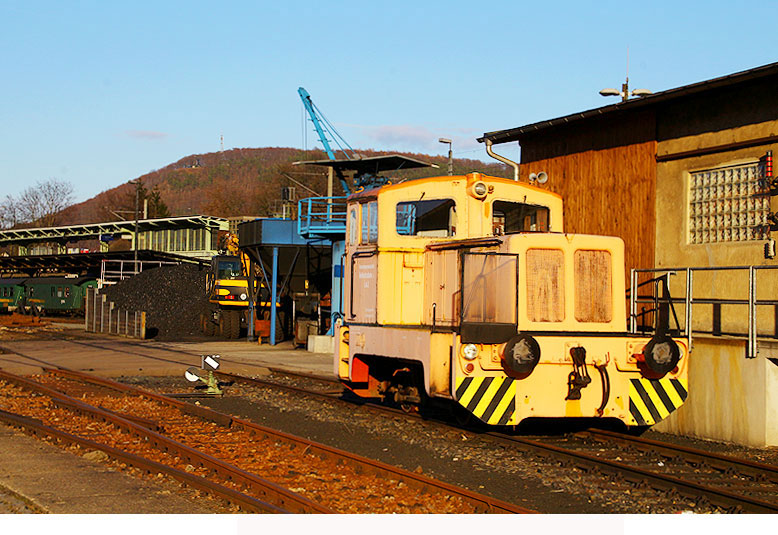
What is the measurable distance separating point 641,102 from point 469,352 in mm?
5341

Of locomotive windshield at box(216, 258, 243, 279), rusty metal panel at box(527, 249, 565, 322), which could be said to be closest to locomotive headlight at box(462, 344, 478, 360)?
rusty metal panel at box(527, 249, 565, 322)

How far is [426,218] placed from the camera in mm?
10422

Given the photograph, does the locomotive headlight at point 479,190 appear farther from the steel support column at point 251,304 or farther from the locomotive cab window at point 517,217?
the steel support column at point 251,304

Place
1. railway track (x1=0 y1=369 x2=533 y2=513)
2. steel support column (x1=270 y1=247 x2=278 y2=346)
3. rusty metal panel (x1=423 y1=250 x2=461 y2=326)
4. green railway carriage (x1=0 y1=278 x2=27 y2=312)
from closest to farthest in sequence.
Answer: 1. railway track (x1=0 y1=369 x2=533 y2=513)
2. rusty metal panel (x1=423 y1=250 x2=461 y2=326)
3. steel support column (x1=270 y1=247 x2=278 y2=346)
4. green railway carriage (x1=0 y1=278 x2=27 y2=312)

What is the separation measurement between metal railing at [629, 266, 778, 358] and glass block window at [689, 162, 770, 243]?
51 cm

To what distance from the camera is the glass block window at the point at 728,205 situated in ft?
35.3

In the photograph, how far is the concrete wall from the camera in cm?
984

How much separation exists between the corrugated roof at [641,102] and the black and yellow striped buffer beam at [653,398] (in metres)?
4.00

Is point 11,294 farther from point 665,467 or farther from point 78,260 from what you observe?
point 665,467

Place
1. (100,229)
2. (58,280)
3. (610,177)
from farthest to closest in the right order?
(100,229) → (58,280) → (610,177)

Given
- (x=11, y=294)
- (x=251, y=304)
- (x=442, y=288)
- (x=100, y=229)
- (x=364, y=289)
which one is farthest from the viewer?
(x=100, y=229)

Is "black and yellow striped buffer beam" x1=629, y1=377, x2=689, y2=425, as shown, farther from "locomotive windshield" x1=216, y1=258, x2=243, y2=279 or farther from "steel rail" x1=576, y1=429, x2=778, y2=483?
"locomotive windshield" x1=216, y1=258, x2=243, y2=279

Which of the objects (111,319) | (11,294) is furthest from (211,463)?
(11,294)
